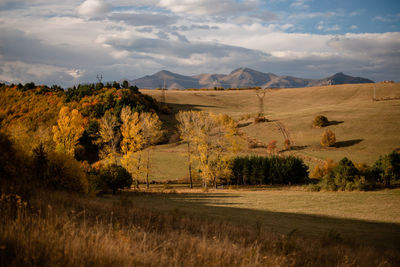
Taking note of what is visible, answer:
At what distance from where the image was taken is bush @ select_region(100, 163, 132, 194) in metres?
35.0

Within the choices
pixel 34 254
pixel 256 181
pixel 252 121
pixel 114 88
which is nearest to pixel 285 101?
pixel 252 121

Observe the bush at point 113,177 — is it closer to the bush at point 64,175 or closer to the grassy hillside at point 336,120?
the bush at point 64,175

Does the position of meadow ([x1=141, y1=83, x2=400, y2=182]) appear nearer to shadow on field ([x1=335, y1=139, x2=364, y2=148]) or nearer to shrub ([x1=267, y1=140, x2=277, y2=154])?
shadow on field ([x1=335, y1=139, x2=364, y2=148])

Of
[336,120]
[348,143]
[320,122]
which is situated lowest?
[348,143]

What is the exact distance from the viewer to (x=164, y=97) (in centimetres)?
12838

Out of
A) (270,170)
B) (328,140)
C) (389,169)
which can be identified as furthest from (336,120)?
(389,169)

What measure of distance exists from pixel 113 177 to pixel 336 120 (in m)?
67.1

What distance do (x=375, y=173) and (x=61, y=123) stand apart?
5711 centimetres

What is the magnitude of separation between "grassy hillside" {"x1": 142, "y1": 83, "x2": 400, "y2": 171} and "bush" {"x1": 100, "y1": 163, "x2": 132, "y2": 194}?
3525 centimetres

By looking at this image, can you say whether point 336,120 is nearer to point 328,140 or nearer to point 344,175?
point 328,140

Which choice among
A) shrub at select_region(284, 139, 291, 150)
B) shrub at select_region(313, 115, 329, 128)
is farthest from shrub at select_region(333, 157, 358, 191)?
shrub at select_region(313, 115, 329, 128)

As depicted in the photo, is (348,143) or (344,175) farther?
(348,143)

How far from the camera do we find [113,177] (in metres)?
35.2

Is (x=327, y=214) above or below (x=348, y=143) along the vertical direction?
below
